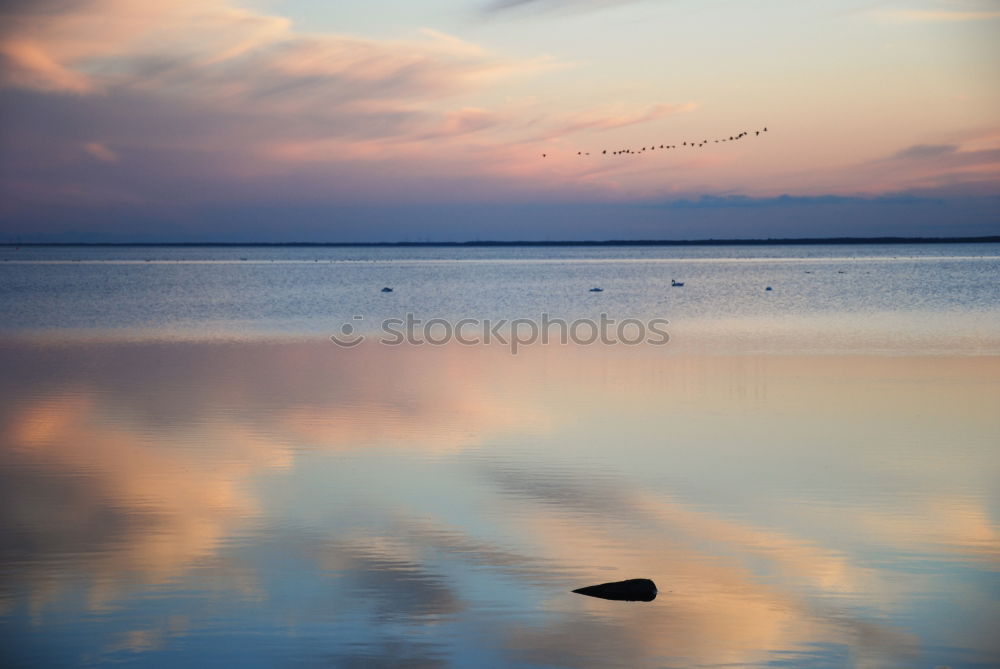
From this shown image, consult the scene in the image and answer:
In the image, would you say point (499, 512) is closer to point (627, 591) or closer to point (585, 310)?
point (627, 591)

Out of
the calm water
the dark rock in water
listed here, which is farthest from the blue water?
the dark rock in water

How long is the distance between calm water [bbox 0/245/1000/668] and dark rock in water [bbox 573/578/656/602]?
0.08 meters

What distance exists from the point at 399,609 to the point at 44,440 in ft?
24.6

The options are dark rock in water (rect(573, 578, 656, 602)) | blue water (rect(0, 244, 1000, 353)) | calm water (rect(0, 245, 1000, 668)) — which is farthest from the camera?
blue water (rect(0, 244, 1000, 353))

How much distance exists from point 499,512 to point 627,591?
7.89ft

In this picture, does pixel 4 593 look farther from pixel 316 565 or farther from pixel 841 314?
pixel 841 314

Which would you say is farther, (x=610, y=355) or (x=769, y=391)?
(x=610, y=355)

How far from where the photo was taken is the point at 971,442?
12.8 metres

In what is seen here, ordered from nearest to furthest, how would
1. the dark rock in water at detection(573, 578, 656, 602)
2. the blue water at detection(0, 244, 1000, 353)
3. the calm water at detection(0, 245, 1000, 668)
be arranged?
1. the calm water at detection(0, 245, 1000, 668)
2. the dark rock in water at detection(573, 578, 656, 602)
3. the blue water at detection(0, 244, 1000, 353)

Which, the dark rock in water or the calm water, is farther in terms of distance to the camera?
the dark rock in water

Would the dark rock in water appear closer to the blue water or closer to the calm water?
the calm water

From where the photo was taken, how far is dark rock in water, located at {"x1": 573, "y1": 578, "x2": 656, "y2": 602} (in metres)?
7.29

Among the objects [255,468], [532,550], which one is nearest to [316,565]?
[532,550]

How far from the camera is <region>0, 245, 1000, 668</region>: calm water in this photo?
676 centimetres
